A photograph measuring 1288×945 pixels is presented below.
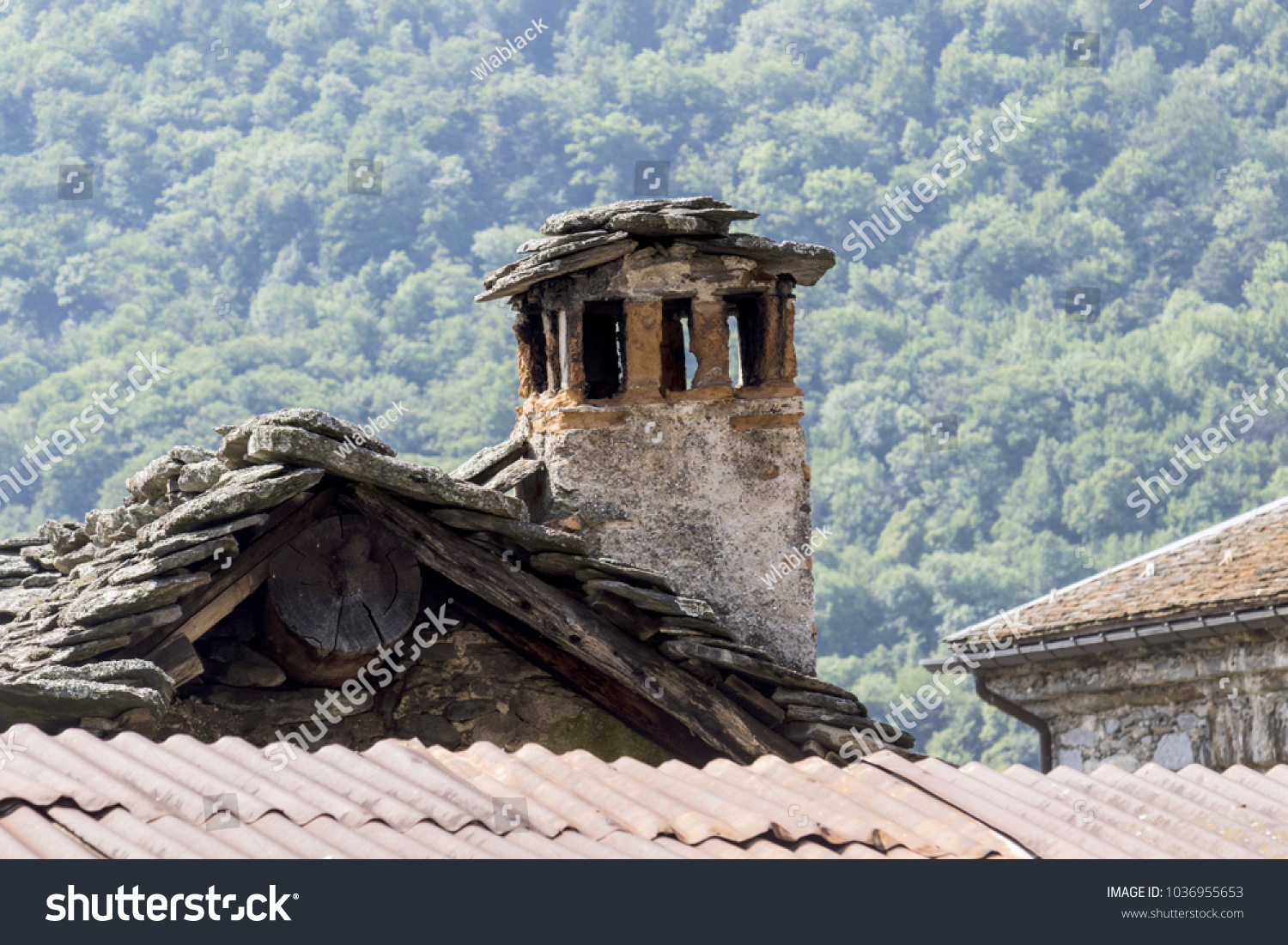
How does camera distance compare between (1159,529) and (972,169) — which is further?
(972,169)

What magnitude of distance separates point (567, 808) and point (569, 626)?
1.51 m

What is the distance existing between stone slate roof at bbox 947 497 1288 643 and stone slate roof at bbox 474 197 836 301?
422 cm

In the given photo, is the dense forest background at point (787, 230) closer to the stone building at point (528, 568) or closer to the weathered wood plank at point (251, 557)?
the stone building at point (528, 568)

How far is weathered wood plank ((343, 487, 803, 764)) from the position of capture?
243 inches

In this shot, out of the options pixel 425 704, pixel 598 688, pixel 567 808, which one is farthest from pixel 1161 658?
pixel 567 808

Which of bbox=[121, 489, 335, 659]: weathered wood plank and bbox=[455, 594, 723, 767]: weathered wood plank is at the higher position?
bbox=[121, 489, 335, 659]: weathered wood plank

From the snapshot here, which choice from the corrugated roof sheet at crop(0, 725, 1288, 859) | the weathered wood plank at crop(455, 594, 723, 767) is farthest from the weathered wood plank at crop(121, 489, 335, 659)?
the corrugated roof sheet at crop(0, 725, 1288, 859)

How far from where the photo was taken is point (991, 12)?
85188 mm

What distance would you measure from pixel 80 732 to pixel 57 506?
1642 inches

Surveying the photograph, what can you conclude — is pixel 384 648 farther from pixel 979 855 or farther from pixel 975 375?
pixel 975 375

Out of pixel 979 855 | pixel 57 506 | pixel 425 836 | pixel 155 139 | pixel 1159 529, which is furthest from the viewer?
pixel 155 139

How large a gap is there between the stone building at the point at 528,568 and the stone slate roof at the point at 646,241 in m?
0.01

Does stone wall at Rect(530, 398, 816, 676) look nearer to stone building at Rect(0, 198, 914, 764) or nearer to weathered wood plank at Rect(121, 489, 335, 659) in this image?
stone building at Rect(0, 198, 914, 764)

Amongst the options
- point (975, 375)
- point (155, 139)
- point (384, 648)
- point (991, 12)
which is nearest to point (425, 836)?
point (384, 648)
